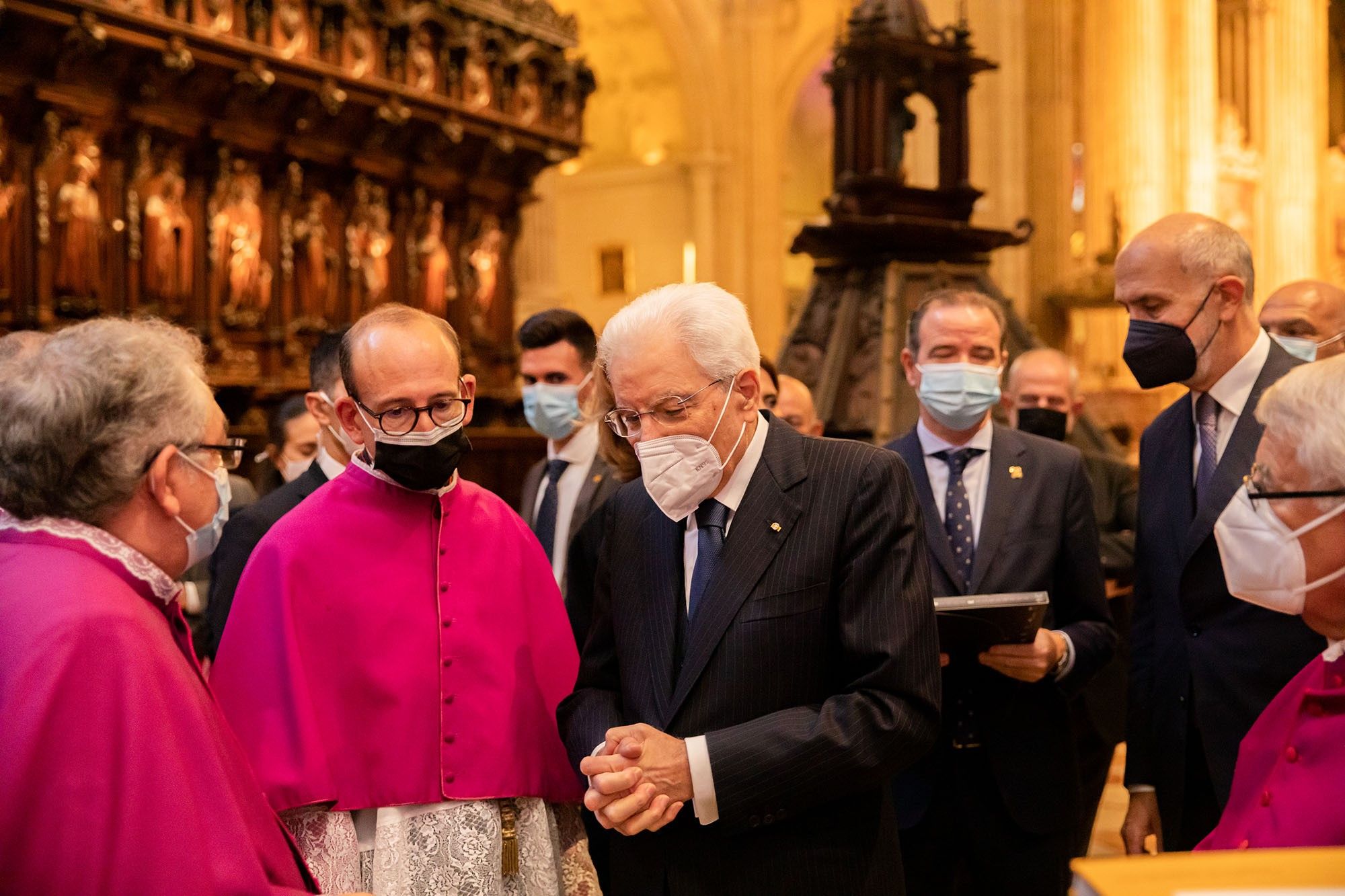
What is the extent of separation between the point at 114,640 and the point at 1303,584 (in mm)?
1714

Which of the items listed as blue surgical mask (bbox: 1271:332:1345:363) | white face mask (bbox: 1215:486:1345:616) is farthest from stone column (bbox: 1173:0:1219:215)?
white face mask (bbox: 1215:486:1345:616)

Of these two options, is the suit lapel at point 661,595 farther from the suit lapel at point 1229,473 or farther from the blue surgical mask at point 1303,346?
the blue surgical mask at point 1303,346

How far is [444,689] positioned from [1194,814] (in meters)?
1.72

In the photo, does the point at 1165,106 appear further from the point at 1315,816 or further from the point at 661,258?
the point at 1315,816

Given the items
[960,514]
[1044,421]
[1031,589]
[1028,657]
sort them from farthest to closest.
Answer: [1044,421] → [960,514] → [1031,589] → [1028,657]

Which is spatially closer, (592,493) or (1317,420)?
(1317,420)

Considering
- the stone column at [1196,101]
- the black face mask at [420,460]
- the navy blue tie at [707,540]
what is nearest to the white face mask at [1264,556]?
the navy blue tie at [707,540]

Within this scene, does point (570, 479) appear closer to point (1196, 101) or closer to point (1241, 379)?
point (1241, 379)

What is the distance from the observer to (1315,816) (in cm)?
189

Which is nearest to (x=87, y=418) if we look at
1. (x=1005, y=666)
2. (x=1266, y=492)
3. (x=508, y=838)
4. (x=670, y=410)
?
(x=670, y=410)

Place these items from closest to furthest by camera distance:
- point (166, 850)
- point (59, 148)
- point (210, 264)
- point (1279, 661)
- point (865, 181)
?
1. point (166, 850)
2. point (1279, 661)
3. point (865, 181)
4. point (59, 148)
5. point (210, 264)

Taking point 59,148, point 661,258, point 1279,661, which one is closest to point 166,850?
point 1279,661

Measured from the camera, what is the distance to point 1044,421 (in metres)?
5.00

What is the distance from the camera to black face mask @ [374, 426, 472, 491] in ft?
8.64
